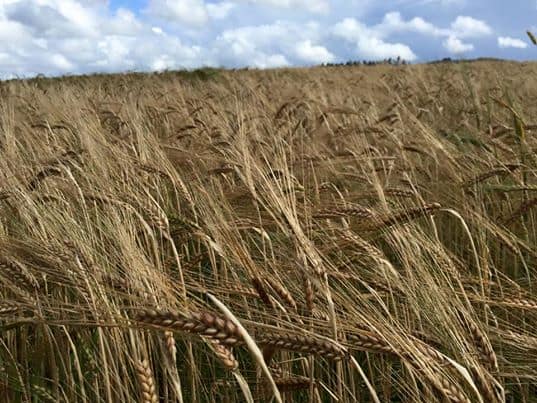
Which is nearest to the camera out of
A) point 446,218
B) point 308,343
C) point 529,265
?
point 308,343

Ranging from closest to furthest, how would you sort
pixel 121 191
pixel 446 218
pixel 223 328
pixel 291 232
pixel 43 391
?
pixel 223 328, pixel 291 232, pixel 43 391, pixel 121 191, pixel 446 218

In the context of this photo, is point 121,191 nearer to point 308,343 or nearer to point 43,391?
point 43,391

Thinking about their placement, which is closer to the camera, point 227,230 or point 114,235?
point 227,230

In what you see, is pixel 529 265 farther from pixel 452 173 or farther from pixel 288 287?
pixel 288 287

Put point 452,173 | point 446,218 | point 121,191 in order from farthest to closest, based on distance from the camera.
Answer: point 446,218 < point 452,173 < point 121,191

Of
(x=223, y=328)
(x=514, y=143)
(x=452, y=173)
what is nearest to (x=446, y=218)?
(x=452, y=173)

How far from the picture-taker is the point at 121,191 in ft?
5.81

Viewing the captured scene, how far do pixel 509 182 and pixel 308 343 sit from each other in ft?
7.35

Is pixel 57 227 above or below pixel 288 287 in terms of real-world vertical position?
above

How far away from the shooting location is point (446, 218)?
2.62 m

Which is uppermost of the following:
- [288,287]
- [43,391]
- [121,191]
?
[121,191]

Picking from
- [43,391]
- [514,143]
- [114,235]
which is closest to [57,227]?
[114,235]

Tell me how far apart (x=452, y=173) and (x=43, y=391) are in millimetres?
1776

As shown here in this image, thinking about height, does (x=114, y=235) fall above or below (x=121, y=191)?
below
